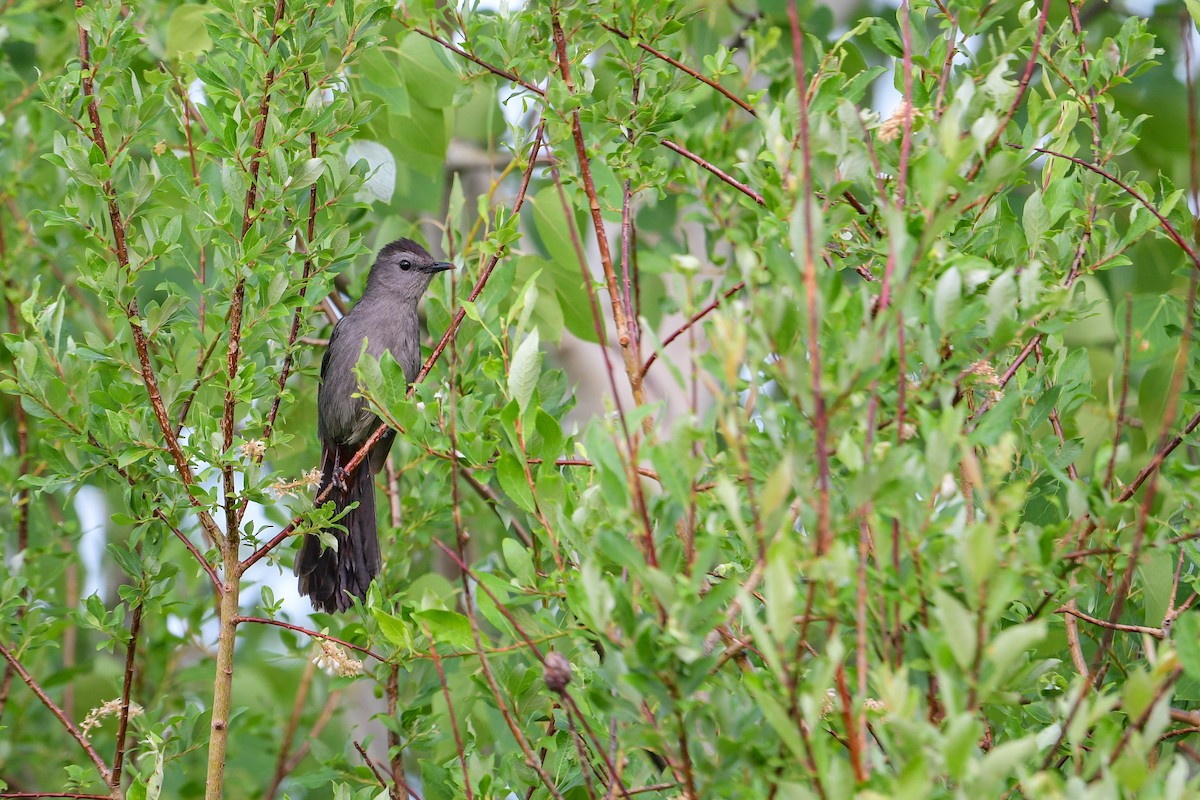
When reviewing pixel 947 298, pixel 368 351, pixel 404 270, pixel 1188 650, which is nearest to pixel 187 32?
pixel 368 351

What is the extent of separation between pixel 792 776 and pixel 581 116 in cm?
182

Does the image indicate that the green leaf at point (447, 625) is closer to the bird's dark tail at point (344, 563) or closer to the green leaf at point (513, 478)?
the green leaf at point (513, 478)

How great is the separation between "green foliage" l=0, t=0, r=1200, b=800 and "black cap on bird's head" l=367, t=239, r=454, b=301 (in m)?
0.92

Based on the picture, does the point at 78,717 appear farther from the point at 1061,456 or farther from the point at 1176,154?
the point at 1176,154

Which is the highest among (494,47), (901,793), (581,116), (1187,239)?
(494,47)

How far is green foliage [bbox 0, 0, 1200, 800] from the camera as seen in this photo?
5.74ft

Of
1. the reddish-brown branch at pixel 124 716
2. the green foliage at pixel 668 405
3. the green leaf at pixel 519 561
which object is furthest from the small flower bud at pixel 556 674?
the reddish-brown branch at pixel 124 716

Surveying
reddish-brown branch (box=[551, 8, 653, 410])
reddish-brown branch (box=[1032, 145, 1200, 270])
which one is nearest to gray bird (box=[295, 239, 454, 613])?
reddish-brown branch (box=[551, 8, 653, 410])

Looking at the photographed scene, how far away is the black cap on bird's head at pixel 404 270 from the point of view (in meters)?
6.06

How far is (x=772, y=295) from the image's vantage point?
1.79 meters

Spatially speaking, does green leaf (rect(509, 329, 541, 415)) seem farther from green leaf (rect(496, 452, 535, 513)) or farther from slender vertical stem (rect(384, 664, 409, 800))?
slender vertical stem (rect(384, 664, 409, 800))

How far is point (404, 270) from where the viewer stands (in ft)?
20.1

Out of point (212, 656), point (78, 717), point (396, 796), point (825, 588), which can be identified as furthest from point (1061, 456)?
point (78, 717)

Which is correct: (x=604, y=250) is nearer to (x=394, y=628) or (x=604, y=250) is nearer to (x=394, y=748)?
(x=394, y=628)
